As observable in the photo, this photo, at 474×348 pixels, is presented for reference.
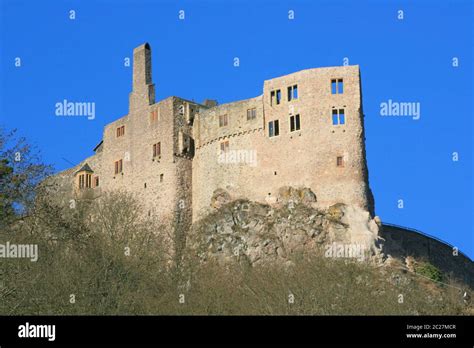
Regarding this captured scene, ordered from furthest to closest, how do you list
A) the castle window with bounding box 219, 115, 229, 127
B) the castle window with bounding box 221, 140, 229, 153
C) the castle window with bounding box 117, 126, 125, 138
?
the castle window with bounding box 117, 126, 125, 138 → the castle window with bounding box 219, 115, 229, 127 → the castle window with bounding box 221, 140, 229, 153

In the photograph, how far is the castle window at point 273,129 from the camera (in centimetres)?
5999

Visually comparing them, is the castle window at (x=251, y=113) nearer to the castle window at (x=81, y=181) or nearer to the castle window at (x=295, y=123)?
the castle window at (x=295, y=123)

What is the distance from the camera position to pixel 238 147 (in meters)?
62.2

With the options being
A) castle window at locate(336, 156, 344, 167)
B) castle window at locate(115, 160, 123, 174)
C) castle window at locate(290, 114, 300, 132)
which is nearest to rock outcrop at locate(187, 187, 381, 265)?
castle window at locate(336, 156, 344, 167)

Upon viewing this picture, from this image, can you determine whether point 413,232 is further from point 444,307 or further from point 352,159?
point 444,307

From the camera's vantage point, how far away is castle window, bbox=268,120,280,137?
59991 mm

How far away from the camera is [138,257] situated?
4688 cm

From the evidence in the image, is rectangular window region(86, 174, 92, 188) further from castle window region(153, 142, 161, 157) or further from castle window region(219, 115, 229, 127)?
castle window region(219, 115, 229, 127)

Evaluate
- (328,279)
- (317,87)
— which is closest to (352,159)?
(317,87)

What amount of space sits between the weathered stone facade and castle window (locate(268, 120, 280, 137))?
0.09 meters

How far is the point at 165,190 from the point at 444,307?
24.4 meters

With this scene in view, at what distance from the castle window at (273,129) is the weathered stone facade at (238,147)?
0.29 ft
